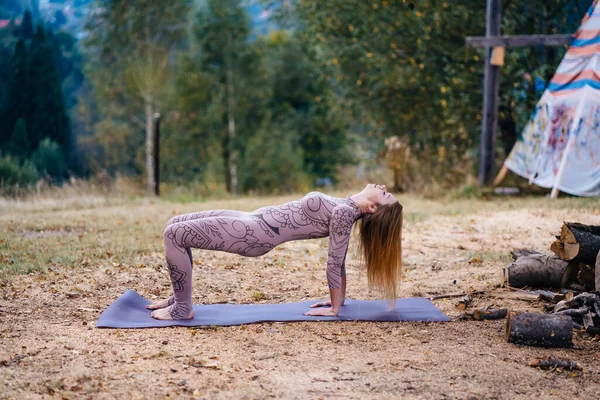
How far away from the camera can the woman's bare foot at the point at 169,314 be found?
4668mm

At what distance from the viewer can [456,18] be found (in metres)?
14.1

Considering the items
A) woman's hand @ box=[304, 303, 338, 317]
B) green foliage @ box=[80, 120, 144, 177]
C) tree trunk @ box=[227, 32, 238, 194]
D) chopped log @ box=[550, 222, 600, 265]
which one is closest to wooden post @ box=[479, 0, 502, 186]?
chopped log @ box=[550, 222, 600, 265]

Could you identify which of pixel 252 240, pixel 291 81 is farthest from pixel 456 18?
pixel 291 81

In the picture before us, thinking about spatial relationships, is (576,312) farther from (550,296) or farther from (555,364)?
(555,364)

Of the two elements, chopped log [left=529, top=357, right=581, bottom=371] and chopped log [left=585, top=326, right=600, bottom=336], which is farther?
chopped log [left=585, top=326, right=600, bottom=336]

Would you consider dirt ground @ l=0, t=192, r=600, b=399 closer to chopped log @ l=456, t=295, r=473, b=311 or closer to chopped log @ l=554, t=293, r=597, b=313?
chopped log @ l=456, t=295, r=473, b=311

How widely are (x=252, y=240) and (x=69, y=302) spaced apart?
1.65 metres

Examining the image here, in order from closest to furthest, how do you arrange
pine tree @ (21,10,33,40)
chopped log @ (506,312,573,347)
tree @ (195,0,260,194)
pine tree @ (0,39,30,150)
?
chopped log @ (506,312,573,347) < pine tree @ (0,39,30,150) < pine tree @ (21,10,33,40) < tree @ (195,0,260,194)

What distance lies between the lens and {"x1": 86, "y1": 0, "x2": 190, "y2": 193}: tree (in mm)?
26219

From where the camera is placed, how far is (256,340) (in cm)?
427

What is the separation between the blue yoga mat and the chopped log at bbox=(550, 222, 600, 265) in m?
1.13

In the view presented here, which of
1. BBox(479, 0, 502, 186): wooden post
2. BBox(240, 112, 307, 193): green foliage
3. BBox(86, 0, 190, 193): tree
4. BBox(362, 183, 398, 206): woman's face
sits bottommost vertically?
BBox(240, 112, 307, 193): green foliage

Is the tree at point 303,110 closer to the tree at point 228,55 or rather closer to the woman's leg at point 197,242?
the tree at point 228,55

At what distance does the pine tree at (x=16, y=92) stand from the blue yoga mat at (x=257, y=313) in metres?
21.1
